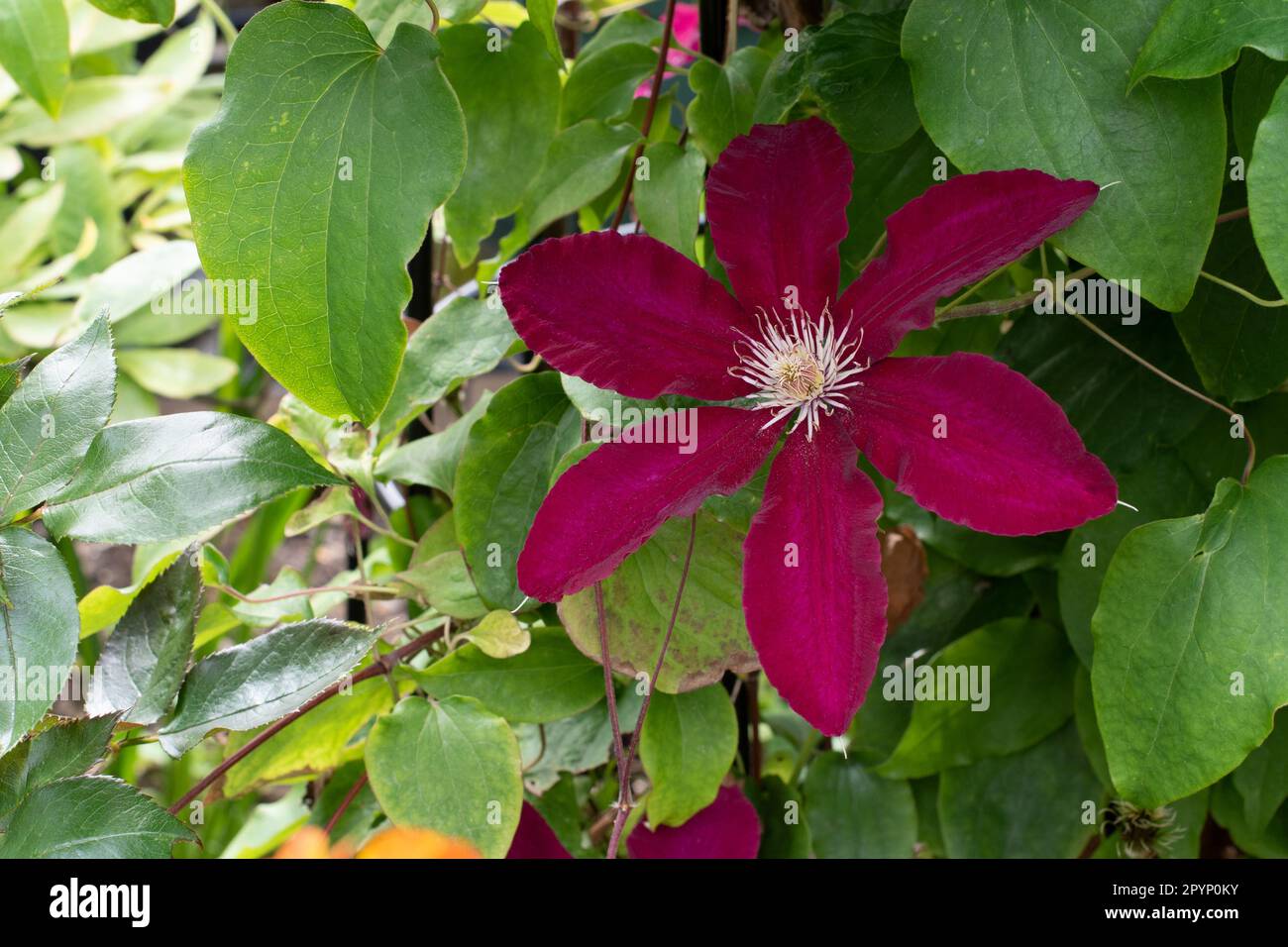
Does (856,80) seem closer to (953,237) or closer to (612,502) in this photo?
(953,237)

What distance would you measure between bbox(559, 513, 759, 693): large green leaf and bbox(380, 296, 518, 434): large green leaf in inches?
5.2

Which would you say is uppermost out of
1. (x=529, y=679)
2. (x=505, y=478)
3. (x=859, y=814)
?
(x=505, y=478)

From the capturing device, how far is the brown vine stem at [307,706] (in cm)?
55

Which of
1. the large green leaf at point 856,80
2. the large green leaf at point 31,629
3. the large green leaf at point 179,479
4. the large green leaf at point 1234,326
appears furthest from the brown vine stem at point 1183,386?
the large green leaf at point 31,629

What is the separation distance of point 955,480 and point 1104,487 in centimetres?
5

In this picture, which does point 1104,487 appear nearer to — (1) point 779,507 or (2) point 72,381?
(1) point 779,507

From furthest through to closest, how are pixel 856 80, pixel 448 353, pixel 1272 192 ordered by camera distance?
pixel 448 353 < pixel 856 80 < pixel 1272 192

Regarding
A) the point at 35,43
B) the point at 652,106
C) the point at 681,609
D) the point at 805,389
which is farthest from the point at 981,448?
the point at 35,43

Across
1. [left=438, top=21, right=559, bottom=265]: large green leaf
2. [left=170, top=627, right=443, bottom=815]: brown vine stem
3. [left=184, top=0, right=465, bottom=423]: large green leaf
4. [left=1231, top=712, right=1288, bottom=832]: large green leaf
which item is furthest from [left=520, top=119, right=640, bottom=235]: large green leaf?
[left=1231, top=712, right=1288, bottom=832]: large green leaf

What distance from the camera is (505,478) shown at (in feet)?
1.90

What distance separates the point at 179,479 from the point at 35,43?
0.97 feet

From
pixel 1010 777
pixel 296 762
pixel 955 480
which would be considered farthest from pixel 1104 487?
pixel 296 762

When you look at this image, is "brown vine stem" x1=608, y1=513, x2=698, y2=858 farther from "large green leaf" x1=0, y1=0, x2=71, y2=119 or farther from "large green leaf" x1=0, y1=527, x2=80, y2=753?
"large green leaf" x1=0, y1=0, x2=71, y2=119

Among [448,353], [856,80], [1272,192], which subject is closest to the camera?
[1272,192]
